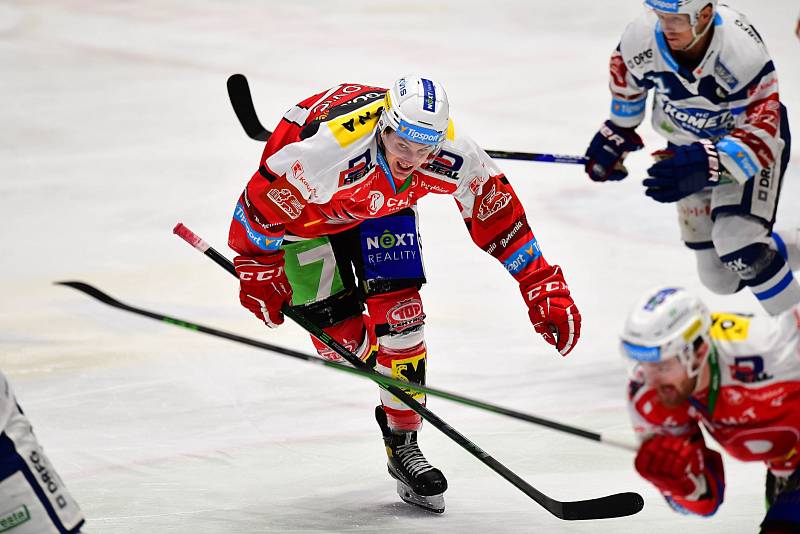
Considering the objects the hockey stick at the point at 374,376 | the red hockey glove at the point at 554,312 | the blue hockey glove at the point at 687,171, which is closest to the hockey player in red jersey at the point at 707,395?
the hockey stick at the point at 374,376

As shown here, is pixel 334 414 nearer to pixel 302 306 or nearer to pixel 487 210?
pixel 302 306

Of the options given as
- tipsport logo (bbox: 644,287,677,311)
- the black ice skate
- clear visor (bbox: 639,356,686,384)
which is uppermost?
tipsport logo (bbox: 644,287,677,311)

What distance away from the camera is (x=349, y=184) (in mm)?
3648

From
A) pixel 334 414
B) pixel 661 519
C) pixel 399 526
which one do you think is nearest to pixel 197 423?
pixel 334 414

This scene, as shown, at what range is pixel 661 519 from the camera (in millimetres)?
3670

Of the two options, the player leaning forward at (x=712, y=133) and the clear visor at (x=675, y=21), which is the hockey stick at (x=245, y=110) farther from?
the clear visor at (x=675, y=21)

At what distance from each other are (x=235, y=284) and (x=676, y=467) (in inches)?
135

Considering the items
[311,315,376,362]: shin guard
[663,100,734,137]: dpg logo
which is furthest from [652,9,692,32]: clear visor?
[311,315,376,362]: shin guard

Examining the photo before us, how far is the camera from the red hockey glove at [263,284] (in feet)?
12.6

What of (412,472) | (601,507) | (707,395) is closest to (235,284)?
(412,472)

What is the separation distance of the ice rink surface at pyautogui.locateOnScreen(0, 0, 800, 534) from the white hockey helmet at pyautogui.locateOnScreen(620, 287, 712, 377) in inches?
46.6

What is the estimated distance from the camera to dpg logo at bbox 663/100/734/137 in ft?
14.8

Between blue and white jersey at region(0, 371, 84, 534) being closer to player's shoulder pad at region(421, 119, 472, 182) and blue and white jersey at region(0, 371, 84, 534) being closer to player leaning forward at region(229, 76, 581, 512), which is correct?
player leaning forward at region(229, 76, 581, 512)

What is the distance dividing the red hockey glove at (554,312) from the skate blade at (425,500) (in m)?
0.61
